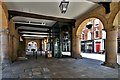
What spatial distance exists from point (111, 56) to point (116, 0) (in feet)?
9.06

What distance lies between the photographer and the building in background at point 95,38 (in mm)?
20391

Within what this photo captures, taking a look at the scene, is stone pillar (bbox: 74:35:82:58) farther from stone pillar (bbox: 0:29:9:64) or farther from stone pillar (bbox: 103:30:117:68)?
stone pillar (bbox: 0:29:9:64)

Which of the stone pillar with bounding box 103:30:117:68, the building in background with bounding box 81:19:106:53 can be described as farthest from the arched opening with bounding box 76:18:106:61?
the stone pillar with bounding box 103:30:117:68

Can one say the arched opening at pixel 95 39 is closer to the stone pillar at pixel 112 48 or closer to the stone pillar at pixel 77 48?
the stone pillar at pixel 77 48

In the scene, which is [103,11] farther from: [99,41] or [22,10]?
[99,41]

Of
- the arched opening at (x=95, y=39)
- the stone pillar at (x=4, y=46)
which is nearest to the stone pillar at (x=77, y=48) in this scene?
the stone pillar at (x=4, y=46)

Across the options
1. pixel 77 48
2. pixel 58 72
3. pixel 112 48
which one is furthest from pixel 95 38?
pixel 58 72

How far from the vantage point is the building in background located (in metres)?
20.4

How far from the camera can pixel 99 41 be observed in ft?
69.2

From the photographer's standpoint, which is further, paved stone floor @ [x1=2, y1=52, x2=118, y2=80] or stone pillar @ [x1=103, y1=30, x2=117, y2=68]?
stone pillar @ [x1=103, y1=30, x2=117, y2=68]

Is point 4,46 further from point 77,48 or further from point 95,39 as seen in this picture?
point 95,39

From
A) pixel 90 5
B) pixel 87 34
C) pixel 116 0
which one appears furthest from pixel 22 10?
pixel 87 34

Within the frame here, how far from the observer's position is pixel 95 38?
2181 centimetres

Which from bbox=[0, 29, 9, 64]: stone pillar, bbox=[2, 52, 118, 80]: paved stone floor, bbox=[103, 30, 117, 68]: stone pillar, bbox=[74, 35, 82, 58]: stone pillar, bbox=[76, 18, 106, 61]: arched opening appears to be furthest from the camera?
bbox=[76, 18, 106, 61]: arched opening
